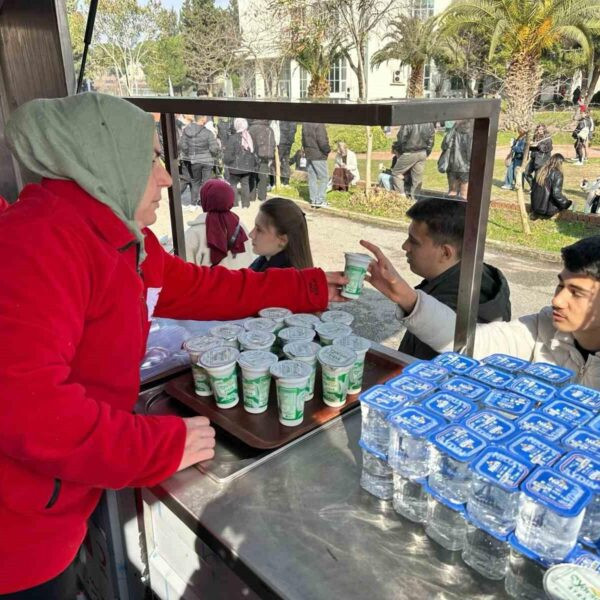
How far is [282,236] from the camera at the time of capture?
3.10m

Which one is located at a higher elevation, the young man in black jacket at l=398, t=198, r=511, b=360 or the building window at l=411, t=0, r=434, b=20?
the building window at l=411, t=0, r=434, b=20

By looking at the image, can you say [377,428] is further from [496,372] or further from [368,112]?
[368,112]

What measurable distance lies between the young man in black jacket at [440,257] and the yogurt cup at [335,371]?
0.80m

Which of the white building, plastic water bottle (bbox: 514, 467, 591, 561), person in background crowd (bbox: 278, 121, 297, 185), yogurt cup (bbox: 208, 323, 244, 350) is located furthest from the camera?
the white building

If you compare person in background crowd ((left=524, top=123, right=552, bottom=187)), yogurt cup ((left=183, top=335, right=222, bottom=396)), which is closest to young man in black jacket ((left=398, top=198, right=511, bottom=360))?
yogurt cup ((left=183, top=335, right=222, bottom=396))

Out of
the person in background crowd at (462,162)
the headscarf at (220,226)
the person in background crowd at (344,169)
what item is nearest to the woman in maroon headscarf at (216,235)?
the headscarf at (220,226)

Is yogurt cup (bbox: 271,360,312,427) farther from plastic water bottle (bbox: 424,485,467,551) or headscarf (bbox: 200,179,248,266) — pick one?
headscarf (bbox: 200,179,248,266)

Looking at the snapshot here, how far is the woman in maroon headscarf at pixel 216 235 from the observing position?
3.80m

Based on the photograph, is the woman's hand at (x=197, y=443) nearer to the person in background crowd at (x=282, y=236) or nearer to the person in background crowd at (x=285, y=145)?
the person in background crowd at (x=282, y=236)

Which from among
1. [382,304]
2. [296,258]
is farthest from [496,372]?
[382,304]

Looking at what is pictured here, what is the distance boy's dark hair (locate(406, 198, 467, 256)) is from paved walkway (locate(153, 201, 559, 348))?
7.78 feet

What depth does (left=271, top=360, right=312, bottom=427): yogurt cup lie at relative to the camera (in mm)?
1354

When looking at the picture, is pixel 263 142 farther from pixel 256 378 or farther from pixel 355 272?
pixel 256 378

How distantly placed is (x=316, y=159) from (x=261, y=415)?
8622mm
